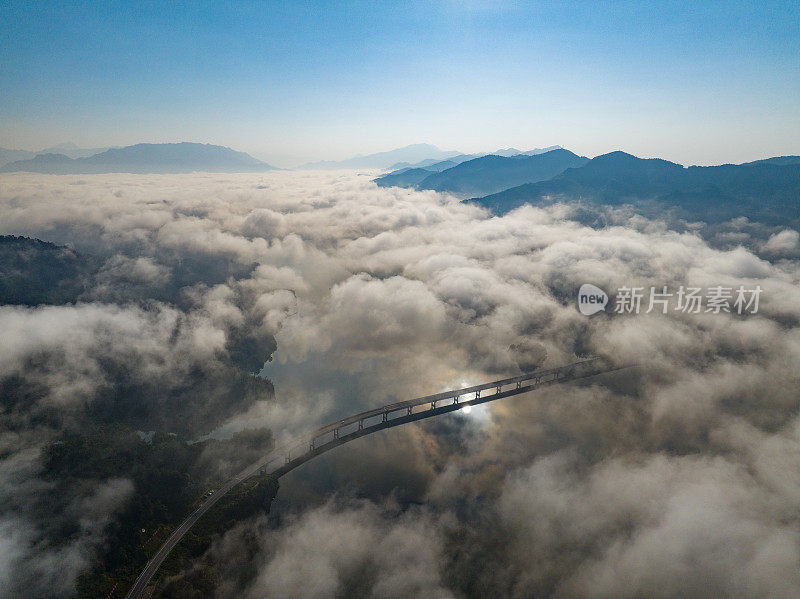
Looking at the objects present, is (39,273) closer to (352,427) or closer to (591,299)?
(352,427)

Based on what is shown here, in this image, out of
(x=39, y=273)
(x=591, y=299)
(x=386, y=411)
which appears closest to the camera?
(x=386, y=411)

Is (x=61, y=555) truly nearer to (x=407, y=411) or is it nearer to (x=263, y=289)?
(x=407, y=411)

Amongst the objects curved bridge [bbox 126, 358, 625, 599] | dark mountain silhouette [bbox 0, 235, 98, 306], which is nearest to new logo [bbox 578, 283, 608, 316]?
curved bridge [bbox 126, 358, 625, 599]

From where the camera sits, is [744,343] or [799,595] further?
[744,343]

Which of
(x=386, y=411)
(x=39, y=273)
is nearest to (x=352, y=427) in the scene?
(x=386, y=411)

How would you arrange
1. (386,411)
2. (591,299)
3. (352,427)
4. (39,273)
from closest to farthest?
(386,411), (352,427), (39,273), (591,299)

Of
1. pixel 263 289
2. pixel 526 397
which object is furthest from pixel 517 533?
pixel 263 289

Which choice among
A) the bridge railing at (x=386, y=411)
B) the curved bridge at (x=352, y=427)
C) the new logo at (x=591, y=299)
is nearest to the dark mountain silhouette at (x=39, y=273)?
the curved bridge at (x=352, y=427)

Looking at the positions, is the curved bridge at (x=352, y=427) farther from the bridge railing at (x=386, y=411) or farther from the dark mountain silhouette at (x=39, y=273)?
the dark mountain silhouette at (x=39, y=273)
